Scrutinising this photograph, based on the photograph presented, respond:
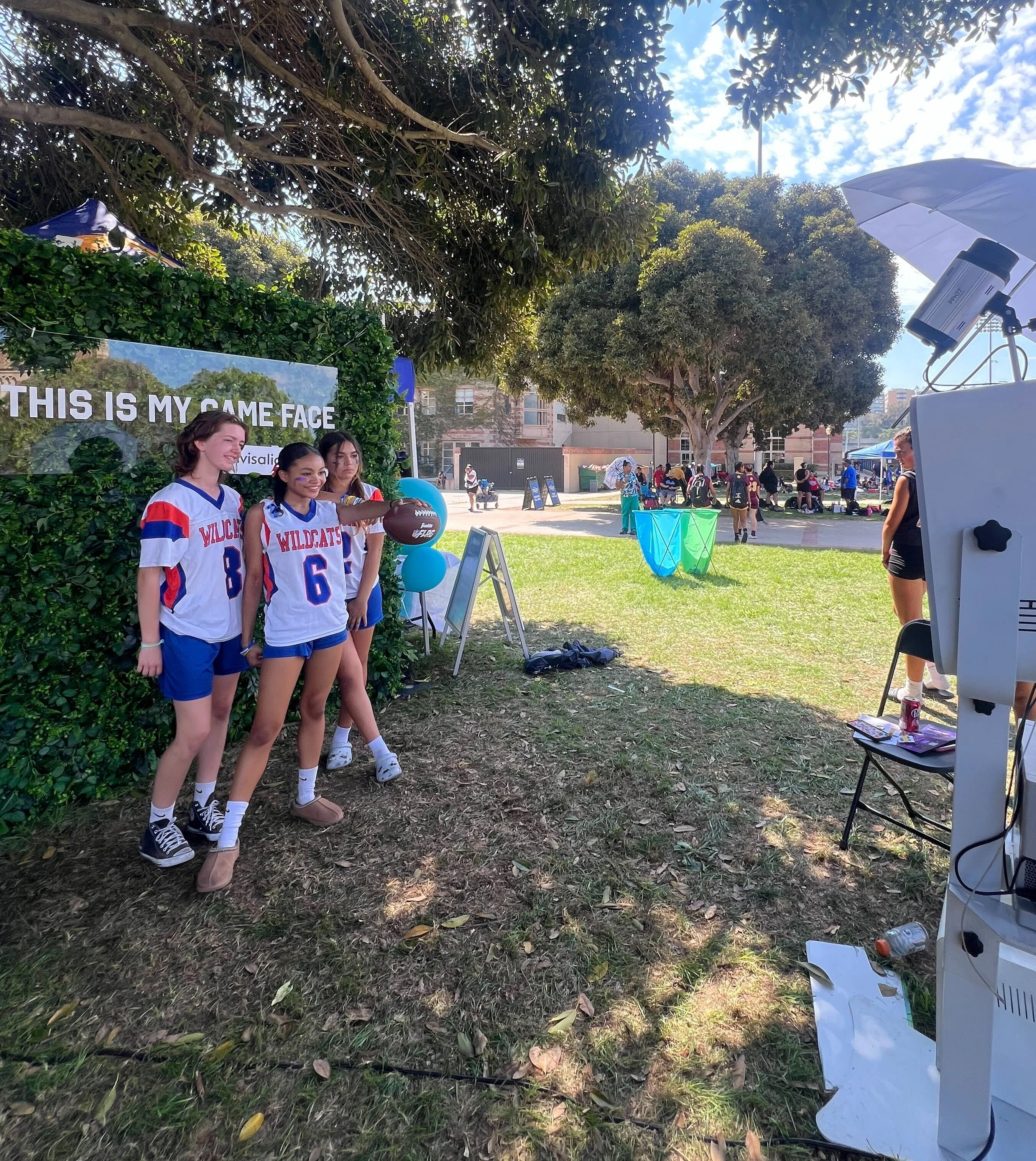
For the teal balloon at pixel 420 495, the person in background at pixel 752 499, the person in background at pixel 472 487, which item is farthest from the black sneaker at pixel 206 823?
the person in background at pixel 472 487

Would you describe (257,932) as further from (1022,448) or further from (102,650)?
(1022,448)

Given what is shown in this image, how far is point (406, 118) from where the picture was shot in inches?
244

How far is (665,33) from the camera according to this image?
4.99 meters

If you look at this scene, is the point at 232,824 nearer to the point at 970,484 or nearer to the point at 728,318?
the point at 970,484

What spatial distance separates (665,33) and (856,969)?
20.2ft

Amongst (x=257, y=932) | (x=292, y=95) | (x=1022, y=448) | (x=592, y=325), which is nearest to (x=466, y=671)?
(x=257, y=932)

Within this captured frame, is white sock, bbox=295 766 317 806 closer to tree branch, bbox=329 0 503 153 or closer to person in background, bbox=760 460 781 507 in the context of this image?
A: tree branch, bbox=329 0 503 153

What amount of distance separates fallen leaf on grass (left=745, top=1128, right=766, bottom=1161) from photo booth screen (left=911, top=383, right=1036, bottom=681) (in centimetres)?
139

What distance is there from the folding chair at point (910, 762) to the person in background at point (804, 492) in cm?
2397

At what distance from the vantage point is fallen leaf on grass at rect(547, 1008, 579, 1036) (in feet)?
7.18

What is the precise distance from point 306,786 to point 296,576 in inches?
46.9

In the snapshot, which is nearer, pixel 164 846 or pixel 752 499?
pixel 164 846

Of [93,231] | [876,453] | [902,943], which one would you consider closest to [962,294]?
[902,943]

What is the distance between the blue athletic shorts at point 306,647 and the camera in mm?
3000
